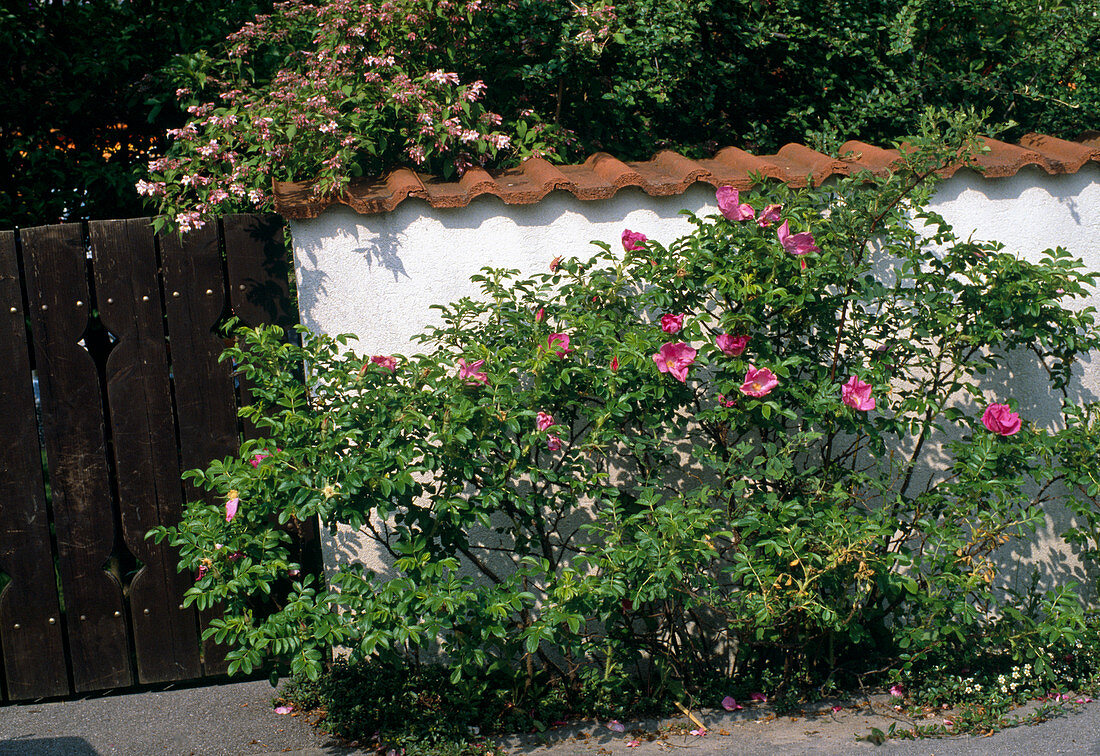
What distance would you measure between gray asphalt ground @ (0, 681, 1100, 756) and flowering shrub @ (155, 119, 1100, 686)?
0.25 meters

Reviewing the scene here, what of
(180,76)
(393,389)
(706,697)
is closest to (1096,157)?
(706,697)

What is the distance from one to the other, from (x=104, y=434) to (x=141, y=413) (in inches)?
6.6

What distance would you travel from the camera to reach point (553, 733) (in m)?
3.11

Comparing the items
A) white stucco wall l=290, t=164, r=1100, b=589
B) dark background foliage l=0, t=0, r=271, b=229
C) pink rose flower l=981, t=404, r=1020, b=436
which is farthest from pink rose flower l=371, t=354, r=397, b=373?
pink rose flower l=981, t=404, r=1020, b=436

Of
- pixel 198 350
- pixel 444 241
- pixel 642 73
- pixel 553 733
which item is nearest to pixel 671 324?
pixel 444 241

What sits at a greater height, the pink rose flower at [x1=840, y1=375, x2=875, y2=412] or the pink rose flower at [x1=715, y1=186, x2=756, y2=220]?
the pink rose flower at [x1=715, y1=186, x2=756, y2=220]

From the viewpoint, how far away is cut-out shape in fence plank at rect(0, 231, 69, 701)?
10.7ft

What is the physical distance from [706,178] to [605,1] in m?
1.56

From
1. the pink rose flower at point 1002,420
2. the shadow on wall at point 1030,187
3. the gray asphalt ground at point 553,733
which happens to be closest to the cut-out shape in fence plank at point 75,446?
the gray asphalt ground at point 553,733

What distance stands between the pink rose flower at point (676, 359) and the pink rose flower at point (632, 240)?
483mm

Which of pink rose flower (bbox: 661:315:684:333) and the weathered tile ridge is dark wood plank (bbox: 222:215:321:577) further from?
pink rose flower (bbox: 661:315:684:333)

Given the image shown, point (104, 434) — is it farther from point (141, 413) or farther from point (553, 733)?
point (553, 733)

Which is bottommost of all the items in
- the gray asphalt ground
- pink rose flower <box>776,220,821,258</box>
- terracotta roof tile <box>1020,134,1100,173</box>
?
the gray asphalt ground

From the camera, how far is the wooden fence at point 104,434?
10.8 ft
